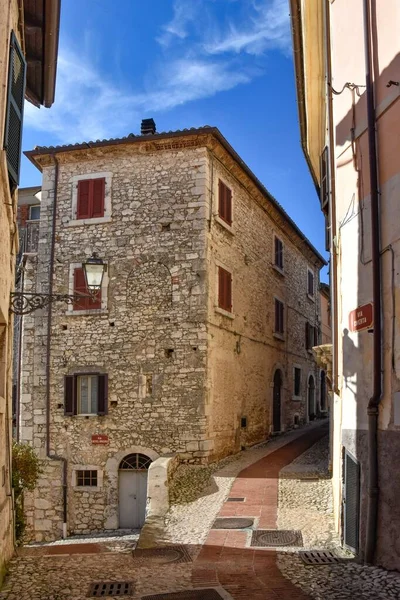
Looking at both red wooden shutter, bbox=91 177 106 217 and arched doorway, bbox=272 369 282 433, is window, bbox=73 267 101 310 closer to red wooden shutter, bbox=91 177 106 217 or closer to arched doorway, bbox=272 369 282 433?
red wooden shutter, bbox=91 177 106 217

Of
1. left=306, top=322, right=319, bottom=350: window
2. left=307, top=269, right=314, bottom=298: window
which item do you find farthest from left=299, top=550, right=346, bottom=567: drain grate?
left=307, top=269, right=314, bottom=298: window

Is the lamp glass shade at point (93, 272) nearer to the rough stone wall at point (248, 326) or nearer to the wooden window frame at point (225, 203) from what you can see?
the rough stone wall at point (248, 326)

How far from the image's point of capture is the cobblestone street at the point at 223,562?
6.16m

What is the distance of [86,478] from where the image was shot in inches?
623

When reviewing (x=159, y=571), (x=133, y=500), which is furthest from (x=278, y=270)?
(x=159, y=571)

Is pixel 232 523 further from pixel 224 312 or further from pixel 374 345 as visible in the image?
pixel 224 312

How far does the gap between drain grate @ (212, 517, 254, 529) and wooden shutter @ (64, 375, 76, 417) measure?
7.45 m

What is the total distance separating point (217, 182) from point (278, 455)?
7585 mm

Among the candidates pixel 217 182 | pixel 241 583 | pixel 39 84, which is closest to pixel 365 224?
pixel 241 583

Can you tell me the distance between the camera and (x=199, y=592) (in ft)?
20.4

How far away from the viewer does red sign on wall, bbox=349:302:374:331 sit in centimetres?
705

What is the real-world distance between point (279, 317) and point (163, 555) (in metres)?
15.4

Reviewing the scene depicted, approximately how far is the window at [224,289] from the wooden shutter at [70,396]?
175 inches

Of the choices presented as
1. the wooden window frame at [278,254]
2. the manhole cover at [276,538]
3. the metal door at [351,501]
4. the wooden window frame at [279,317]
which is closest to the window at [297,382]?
the wooden window frame at [279,317]
